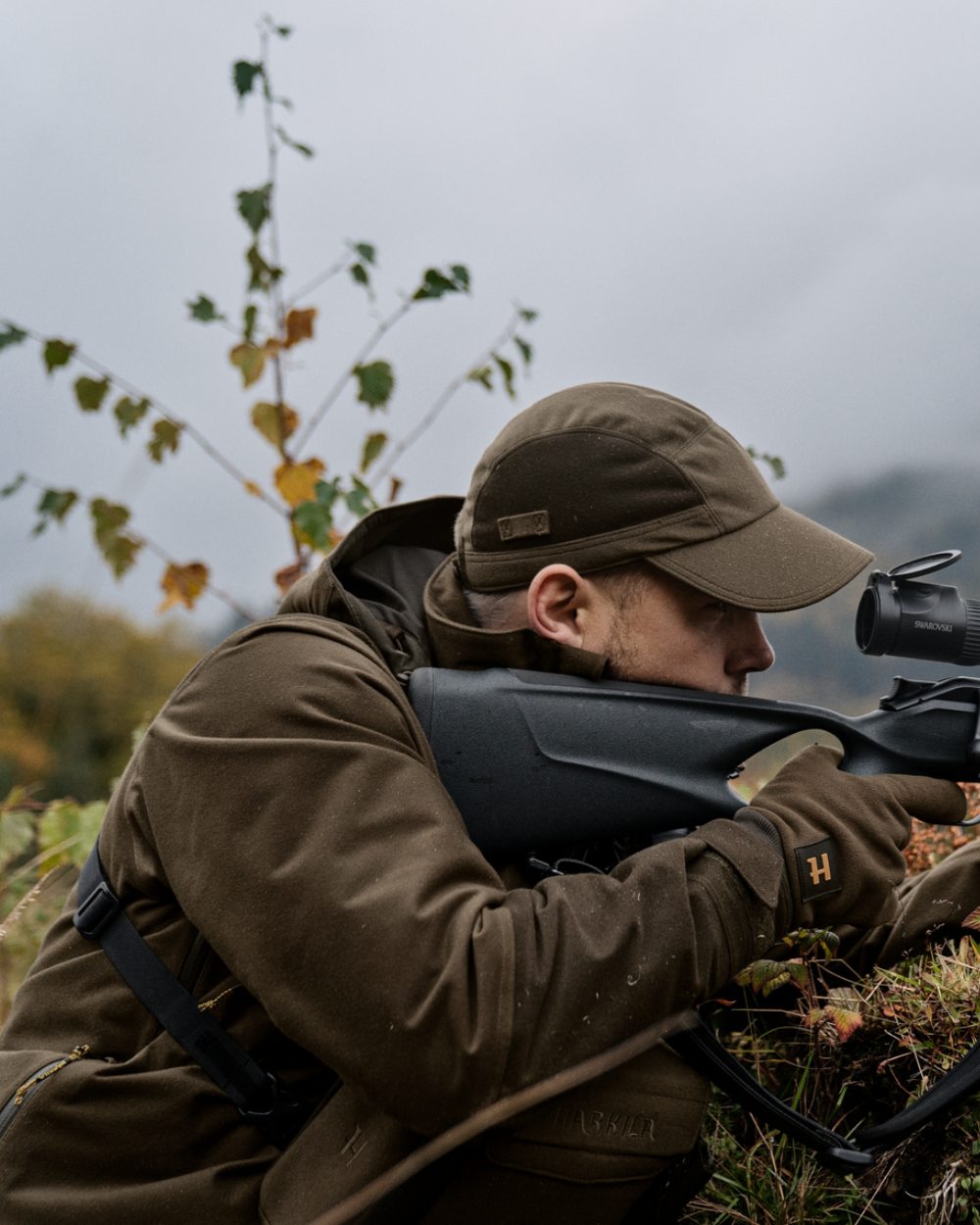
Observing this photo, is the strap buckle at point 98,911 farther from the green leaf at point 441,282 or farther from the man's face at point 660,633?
the green leaf at point 441,282

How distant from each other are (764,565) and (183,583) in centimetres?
360

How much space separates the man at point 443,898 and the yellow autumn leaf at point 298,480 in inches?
107

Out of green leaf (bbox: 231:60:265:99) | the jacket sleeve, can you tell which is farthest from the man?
green leaf (bbox: 231:60:265:99)

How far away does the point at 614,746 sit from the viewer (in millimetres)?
2264

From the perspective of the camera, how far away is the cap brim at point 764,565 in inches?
93.1

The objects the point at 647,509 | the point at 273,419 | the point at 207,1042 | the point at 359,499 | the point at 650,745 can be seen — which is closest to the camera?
the point at 207,1042

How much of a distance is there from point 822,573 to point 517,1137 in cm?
120

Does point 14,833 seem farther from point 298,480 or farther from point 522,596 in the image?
point 522,596

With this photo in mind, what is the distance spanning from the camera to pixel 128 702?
21703 millimetres

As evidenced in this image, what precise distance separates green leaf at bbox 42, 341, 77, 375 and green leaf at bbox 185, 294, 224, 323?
0.51m

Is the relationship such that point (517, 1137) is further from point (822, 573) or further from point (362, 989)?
point (822, 573)

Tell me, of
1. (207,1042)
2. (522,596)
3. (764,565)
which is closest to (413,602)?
(522,596)

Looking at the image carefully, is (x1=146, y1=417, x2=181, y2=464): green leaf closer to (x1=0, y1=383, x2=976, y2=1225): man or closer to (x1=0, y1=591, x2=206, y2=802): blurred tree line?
(x1=0, y1=383, x2=976, y2=1225): man

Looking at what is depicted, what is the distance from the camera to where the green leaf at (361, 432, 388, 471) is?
5.16 metres
